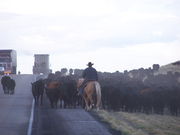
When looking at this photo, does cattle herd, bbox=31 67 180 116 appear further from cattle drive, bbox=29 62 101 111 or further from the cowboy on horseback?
the cowboy on horseback

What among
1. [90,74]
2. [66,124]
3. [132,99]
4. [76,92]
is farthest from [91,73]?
[132,99]

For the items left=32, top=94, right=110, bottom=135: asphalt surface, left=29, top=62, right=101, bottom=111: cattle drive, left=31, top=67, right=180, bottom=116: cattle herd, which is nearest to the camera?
left=32, top=94, right=110, bottom=135: asphalt surface

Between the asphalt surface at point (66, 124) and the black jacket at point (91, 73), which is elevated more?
the black jacket at point (91, 73)

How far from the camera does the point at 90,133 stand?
18.8 m

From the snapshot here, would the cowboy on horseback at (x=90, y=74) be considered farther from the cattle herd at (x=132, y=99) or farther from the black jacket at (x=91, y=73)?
the cattle herd at (x=132, y=99)

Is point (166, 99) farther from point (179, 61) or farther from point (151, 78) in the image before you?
point (179, 61)

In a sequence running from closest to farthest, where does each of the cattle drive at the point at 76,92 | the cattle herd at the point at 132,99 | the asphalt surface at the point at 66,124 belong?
the asphalt surface at the point at 66,124 < the cattle drive at the point at 76,92 < the cattle herd at the point at 132,99

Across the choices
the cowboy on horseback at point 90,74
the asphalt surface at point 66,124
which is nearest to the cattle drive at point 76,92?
the cowboy on horseback at point 90,74

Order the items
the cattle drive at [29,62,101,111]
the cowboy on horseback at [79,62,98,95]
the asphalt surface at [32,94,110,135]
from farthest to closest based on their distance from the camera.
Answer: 1. the cattle drive at [29,62,101,111]
2. the cowboy on horseback at [79,62,98,95]
3. the asphalt surface at [32,94,110,135]

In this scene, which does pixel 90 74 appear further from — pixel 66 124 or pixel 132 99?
pixel 132 99

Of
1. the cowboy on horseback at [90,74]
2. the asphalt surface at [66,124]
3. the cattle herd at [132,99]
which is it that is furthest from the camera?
the cattle herd at [132,99]

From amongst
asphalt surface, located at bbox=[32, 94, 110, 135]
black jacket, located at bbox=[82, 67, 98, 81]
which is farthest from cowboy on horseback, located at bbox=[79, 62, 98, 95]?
asphalt surface, located at bbox=[32, 94, 110, 135]

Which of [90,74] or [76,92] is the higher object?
[90,74]

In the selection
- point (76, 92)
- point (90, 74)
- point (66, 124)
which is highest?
point (90, 74)
